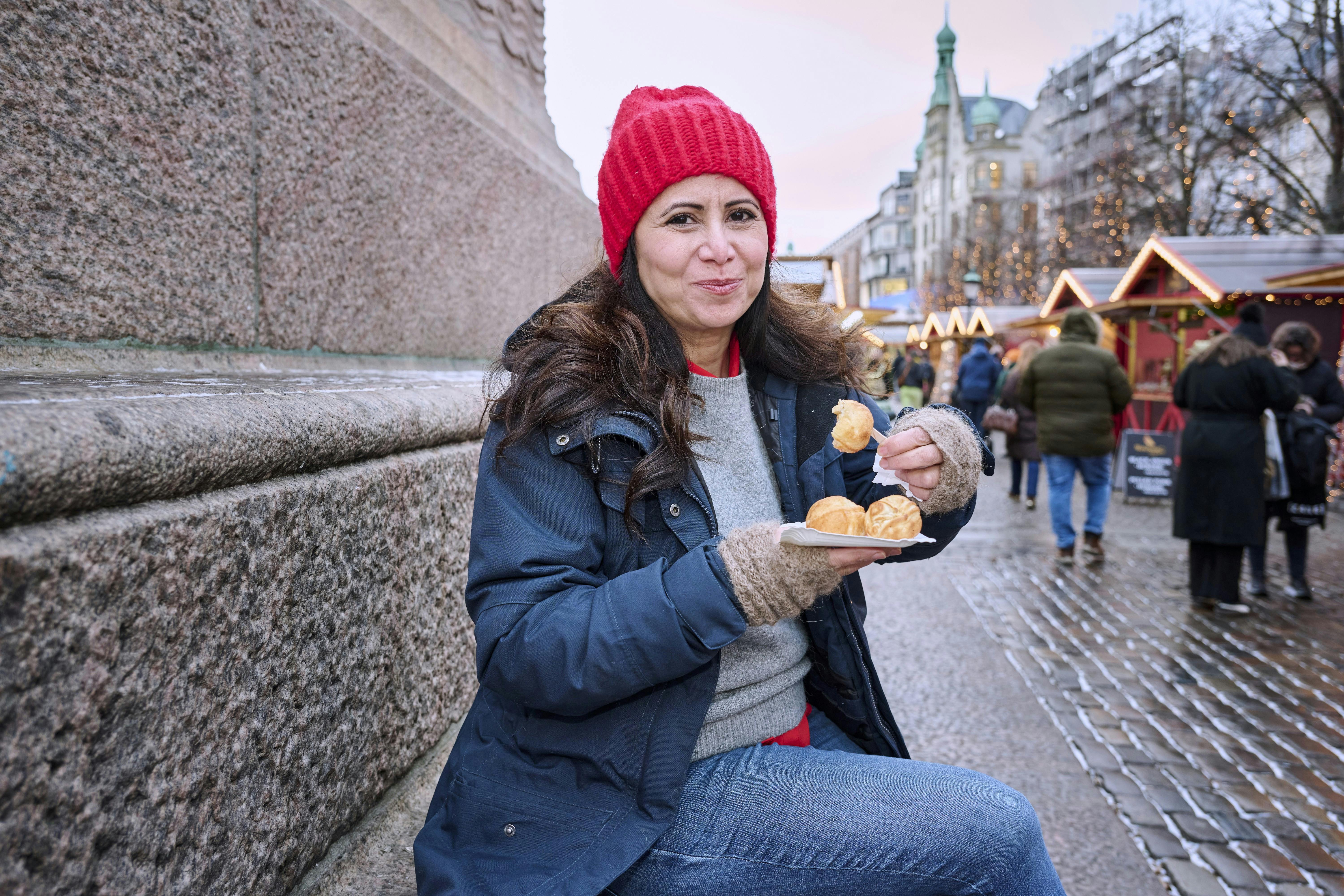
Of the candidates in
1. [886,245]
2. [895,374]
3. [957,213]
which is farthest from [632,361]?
[886,245]

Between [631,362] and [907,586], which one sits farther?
[907,586]

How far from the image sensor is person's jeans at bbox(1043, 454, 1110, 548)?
303 inches

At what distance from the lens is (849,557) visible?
142 centimetres

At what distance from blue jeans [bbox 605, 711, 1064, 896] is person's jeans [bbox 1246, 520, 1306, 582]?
5.70 m

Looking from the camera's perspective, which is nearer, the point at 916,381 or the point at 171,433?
the point at 171,433

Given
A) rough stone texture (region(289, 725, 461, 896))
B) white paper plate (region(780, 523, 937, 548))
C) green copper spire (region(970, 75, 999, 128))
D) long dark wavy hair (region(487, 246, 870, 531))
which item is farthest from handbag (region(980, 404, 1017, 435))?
green copper spire (region(970, 75, 999, 128))

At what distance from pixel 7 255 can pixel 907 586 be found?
5.92m

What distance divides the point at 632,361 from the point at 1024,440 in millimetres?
9483

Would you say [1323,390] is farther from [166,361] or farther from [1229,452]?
[166,361]

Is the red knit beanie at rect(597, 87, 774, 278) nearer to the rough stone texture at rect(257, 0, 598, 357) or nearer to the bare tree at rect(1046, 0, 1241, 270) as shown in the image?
the rough stone texture at rect(257, 0, 598, 357)

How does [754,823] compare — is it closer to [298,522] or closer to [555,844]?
[555,844]

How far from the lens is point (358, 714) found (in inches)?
70.2

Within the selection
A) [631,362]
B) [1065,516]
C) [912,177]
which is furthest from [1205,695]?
[912,177]

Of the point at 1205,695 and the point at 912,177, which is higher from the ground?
the point at 912,177
